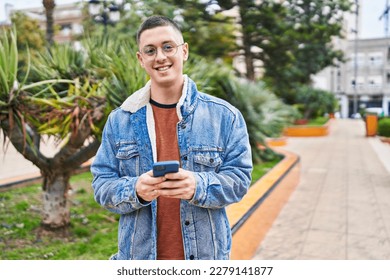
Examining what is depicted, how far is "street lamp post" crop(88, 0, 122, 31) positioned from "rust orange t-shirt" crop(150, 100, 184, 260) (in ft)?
4.86

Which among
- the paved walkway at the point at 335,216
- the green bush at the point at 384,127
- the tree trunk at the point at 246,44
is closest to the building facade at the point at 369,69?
the paved walkway at the point at 335,216

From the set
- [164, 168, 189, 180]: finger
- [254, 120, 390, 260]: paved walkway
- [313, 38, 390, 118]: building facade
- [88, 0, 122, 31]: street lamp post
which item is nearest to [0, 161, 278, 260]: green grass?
[254, 120, 390, 260]: paved walkway

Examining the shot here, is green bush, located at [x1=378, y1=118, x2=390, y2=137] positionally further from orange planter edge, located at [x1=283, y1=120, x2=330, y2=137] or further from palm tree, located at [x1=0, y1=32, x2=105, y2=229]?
palm tree, located at [x1=0, y1=32, x2=105, y2=229]

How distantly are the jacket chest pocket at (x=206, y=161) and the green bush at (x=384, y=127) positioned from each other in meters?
9.54

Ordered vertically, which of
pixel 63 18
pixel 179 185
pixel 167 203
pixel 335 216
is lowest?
pixel 335 216

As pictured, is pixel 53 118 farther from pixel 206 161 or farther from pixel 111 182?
pixel 206 161

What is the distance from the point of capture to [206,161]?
1.34m

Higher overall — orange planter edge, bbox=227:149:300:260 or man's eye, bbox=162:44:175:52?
man's eye, bbox=162:44:175:52

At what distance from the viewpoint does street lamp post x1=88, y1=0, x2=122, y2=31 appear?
259 cm

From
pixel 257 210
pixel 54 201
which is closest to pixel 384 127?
pixel 257 210

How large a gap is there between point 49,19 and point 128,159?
1.59 m

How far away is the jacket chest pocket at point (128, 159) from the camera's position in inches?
52.4
